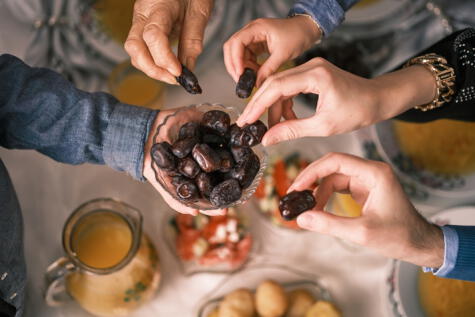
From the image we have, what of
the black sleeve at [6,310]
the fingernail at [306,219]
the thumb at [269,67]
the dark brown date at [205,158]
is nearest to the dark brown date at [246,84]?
the thumb at [269,67]

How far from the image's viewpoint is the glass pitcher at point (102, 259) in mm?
821

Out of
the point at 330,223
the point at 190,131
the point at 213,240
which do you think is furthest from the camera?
the point at 213,240

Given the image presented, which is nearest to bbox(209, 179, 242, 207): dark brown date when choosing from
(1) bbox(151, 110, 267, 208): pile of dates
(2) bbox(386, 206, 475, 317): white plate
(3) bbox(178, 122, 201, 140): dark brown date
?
(1) bbox(151, 110, 267, 208): pile of dates

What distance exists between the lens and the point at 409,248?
68 centimetres

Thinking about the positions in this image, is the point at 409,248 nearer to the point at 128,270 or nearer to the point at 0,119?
the point at 128,270

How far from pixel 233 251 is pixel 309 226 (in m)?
0.37

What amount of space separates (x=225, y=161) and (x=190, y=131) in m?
0.08

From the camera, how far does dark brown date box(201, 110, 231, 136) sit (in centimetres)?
75

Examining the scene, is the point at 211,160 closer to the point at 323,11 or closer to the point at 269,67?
the point at 269,67

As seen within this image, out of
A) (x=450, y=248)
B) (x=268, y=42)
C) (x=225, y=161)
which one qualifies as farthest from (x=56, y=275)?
(x=450, y=248)

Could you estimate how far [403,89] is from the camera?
0.78 metres

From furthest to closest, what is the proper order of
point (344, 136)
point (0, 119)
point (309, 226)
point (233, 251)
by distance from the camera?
1. point (344, 136)
2. point (233, 251)
3. point (0, 119)
4. point (309, 226)

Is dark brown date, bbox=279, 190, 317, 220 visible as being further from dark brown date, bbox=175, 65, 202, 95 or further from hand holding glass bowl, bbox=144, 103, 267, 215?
dark brown date, bbox=175, 65, 202, 95

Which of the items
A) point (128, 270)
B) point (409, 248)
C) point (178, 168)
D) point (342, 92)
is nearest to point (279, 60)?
point (342, 92)
